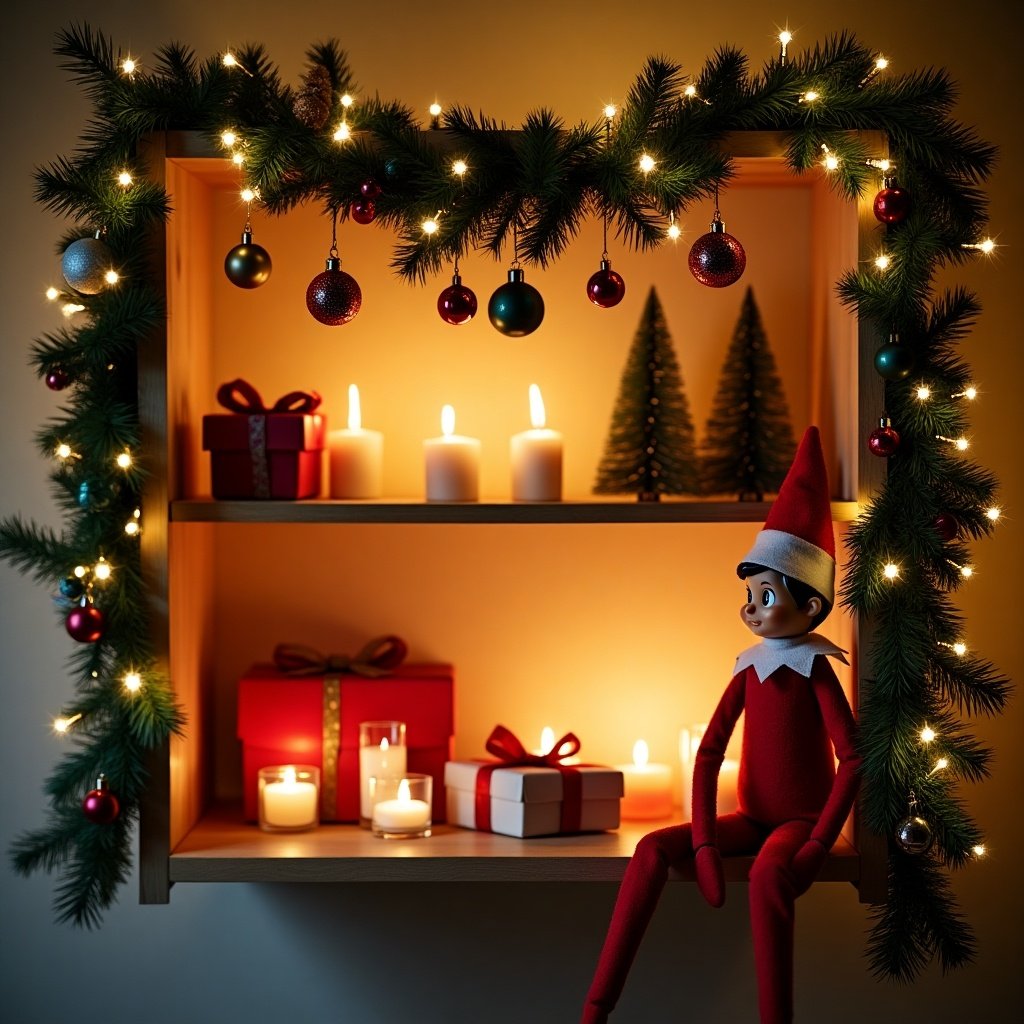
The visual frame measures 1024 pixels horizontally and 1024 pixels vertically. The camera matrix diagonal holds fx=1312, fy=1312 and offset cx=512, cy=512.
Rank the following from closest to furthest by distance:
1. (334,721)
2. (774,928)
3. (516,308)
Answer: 1. (774,928)
2. (516,308)
3. (334,721)

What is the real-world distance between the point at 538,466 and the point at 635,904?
22.2 inches

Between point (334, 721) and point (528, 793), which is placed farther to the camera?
point (334, 721)

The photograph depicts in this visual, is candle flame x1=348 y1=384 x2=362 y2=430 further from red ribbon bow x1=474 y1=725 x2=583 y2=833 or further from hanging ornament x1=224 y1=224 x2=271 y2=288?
red ribbon bow x1=474 y1=725 x2=583 y2=833

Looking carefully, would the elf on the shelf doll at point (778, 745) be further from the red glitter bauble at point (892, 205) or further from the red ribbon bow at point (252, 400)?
the red ribbon bow at point (252, 400)

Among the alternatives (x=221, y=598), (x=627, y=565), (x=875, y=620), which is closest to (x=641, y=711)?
(x=627, y=565)

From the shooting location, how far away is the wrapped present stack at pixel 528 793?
5.54ft

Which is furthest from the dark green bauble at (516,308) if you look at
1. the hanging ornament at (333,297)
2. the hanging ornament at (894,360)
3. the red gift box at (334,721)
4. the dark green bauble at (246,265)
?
the red gift box at (334,721)

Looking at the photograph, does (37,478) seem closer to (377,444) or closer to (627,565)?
(377,444)

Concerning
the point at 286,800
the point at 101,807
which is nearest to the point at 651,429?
the point at 286,800

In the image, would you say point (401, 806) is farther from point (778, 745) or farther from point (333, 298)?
point (333, 298)

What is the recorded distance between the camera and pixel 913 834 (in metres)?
1.53

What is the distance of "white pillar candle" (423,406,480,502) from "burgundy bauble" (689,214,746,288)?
1.27 ft

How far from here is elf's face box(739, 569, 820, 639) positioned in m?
1.58

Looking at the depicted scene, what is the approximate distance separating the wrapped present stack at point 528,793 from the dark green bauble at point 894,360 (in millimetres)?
623
